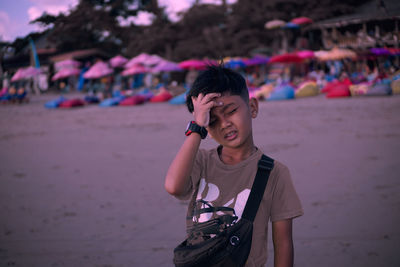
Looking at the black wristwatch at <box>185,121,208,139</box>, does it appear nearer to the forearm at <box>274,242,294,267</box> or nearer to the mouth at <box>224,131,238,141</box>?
the mouth at <box>224,131,238,141</box>

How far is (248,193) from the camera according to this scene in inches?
63.4

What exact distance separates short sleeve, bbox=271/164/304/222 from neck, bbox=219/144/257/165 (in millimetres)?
171

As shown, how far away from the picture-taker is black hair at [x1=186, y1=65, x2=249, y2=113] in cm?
165

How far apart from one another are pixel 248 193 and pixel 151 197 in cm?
302

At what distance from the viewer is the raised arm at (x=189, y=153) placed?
1.58m

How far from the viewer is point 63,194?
15.6 feet

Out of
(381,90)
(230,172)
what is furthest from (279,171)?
(381,90)

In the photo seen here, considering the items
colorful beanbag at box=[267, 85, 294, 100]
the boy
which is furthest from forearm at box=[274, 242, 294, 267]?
colorful beanbag at box=[267, 85, 294, 100]

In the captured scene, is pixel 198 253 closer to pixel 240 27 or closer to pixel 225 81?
pixel 225 81

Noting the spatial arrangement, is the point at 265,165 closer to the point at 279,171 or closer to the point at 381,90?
the point at 279,171

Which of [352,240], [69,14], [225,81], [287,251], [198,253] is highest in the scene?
[69,14]

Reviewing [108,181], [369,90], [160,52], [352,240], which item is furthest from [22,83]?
[352,240]

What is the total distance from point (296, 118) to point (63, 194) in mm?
7670

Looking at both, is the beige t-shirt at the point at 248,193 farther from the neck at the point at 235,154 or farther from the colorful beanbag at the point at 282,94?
the colorful beanbag at the point at 282,94
